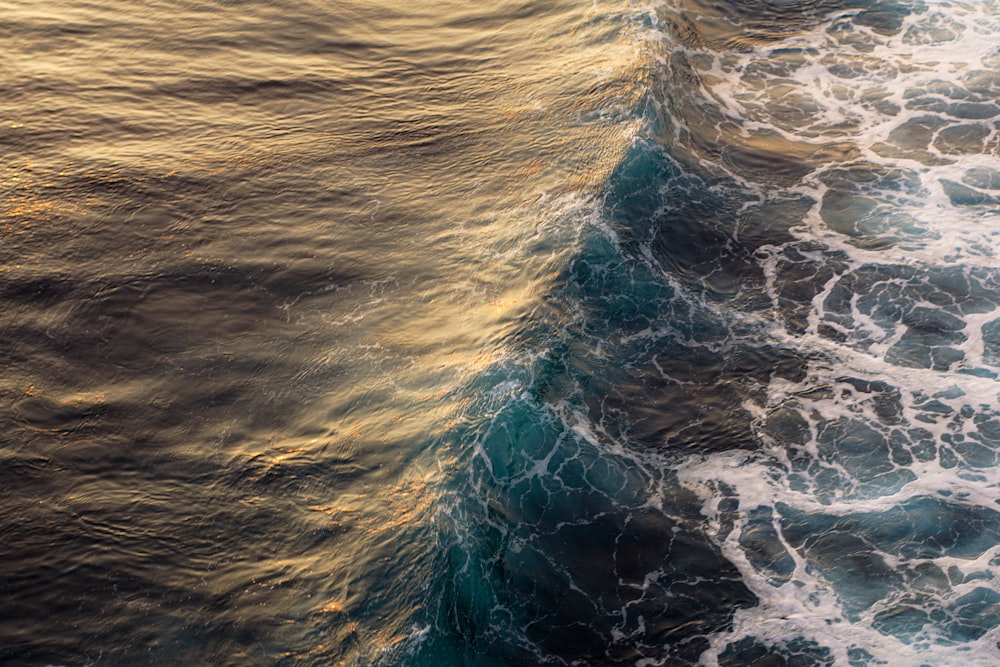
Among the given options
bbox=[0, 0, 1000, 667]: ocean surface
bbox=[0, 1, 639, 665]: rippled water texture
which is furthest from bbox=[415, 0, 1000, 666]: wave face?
bbox=[0, 1, 639, 665]: rippled water texture

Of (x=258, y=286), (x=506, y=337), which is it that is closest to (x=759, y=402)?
(x=506, y=337)

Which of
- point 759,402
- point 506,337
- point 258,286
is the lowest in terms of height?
point 759,402

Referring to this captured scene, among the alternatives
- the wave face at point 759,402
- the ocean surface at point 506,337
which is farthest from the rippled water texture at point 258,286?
the wave face at point 759,402

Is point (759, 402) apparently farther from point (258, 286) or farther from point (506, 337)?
point (258, 286)

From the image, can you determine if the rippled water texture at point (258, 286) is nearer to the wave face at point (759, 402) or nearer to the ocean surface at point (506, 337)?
the ocean surface at point (506, 337)

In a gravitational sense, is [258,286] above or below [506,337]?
above

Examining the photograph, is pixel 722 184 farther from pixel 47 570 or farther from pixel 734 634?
pixel 47 570

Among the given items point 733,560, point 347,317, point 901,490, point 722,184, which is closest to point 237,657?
point 347,317
